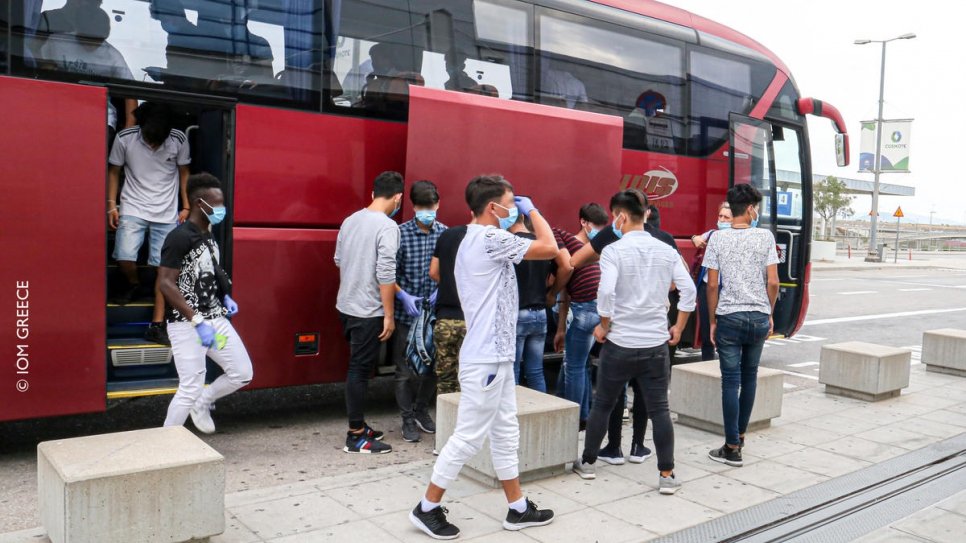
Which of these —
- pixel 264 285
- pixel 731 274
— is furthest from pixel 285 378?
pixel 731 274

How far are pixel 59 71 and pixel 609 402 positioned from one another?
4.01 meters

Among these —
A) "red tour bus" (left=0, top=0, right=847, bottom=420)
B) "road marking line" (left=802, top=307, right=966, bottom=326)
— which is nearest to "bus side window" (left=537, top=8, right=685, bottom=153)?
"red tour bus" (left=0, top=0, right=847, bottom=420)

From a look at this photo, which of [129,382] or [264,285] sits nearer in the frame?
[129,382]

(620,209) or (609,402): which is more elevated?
(620,209)

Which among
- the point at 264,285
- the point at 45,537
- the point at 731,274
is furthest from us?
the point at 264,285

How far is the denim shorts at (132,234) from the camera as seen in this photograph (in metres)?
6.31

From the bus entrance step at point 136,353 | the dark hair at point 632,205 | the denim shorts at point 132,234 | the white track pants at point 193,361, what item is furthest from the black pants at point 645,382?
the denim shorts at point 132,234

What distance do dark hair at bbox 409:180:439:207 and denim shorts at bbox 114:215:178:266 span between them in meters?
1.94

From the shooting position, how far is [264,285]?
6.23 meters

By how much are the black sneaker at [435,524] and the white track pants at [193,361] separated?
185 cm

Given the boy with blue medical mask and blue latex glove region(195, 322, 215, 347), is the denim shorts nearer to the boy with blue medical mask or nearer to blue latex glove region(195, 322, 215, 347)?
blue latex glove region(195, 322, 215, 347)

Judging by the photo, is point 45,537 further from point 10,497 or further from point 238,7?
point 238,7

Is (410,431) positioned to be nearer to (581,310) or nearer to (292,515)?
(581,310)

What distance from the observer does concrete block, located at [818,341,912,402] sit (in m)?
8.14
